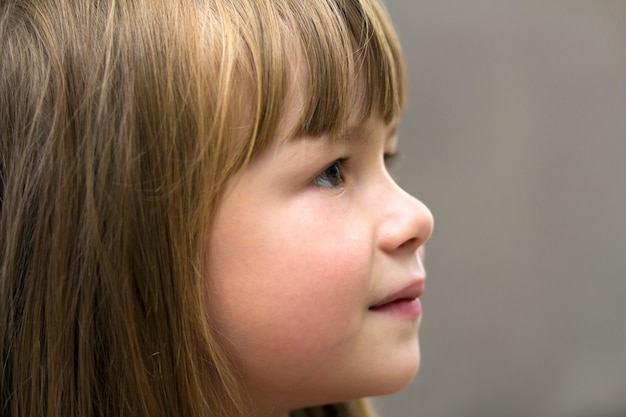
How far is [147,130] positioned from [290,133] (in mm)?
123

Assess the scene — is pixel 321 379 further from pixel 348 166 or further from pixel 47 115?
pixel 47 115

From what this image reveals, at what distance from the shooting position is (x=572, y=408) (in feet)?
4.35

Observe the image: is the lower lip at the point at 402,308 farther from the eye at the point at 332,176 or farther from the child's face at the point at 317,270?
the eye at the point at 332,176

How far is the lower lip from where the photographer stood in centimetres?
72

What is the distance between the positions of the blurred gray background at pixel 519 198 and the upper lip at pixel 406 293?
0.54 meters

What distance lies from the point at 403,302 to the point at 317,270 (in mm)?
121

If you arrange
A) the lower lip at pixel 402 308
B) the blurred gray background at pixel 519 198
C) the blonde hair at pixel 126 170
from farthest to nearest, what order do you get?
the blurred gray background at pixel 519 198 < the lower lip at pixel 402 308 < the blonde hair at pixel 126 170

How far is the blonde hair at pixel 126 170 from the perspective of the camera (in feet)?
2.03

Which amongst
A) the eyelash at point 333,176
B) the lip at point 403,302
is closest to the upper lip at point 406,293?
the lip at point 403,302

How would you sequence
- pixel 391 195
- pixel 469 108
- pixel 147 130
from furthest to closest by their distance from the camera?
pixel 469 108
pixel 391 195
pixel 147 130

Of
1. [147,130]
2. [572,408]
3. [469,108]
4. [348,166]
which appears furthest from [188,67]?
[572,408]

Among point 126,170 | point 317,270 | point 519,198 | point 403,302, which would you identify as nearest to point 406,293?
point 403,302

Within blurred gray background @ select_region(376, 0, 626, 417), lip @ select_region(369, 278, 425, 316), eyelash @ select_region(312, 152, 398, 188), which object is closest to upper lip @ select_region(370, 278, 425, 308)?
lip @ select_region(369, 278, 425, 316)

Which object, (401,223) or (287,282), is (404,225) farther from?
(287,282)
